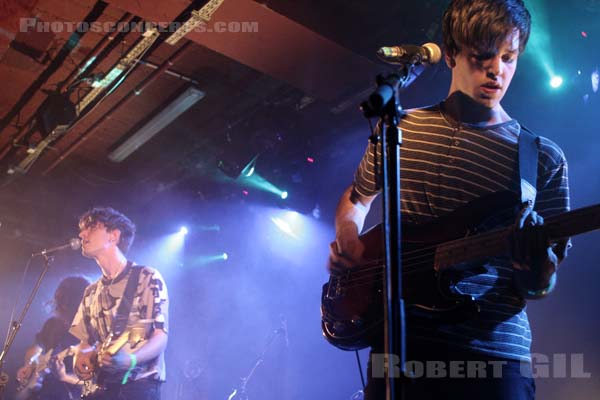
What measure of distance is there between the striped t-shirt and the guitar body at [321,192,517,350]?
58 mm

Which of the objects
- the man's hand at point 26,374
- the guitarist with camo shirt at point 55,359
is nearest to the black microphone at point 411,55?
the guitarist with camo shirt at point 55,359

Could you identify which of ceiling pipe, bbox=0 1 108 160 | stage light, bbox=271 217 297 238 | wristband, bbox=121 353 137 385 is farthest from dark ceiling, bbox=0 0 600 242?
wristband, bbox=121 353 137 385

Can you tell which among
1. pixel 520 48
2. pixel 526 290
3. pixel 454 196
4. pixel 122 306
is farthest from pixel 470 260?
pixel 122 306

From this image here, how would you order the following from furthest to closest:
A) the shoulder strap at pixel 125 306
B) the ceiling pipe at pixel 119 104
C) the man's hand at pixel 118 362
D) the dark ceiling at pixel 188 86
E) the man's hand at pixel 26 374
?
the ceiling pipe at pixel 119 104 → the man's hand at pixel 26 374 → the dark ceiling at pixel 188 86 → the shoulder strap at pixel 125 306 → the man's hand at pixel 118 362

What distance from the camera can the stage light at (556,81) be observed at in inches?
242

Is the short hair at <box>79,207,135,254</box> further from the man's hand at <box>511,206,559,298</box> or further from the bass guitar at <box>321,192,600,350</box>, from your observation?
the man's hand at <box>511,206,559,298</box>

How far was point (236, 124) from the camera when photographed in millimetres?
8508

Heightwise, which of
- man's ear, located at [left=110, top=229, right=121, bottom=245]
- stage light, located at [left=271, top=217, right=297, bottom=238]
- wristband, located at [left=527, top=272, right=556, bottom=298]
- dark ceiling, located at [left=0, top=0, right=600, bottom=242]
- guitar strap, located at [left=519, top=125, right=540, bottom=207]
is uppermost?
dark ceiling, located at [left=0, top=0, right=600, bottom=242]

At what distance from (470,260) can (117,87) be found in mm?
7023

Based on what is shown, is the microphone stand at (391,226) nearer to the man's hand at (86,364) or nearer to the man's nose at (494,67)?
the man's nose at (494,67)

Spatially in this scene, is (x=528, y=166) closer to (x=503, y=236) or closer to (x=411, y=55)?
(x=503, y=236)

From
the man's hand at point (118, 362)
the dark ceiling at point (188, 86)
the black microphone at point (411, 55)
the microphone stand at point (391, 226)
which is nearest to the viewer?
the microphone stand at point (391, 226)

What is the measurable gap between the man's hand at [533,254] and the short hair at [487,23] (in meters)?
0.84

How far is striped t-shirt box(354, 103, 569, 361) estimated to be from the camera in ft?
6.03
